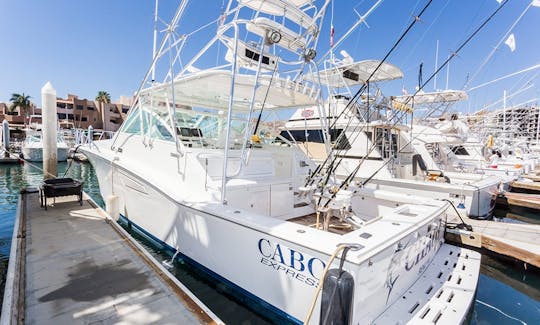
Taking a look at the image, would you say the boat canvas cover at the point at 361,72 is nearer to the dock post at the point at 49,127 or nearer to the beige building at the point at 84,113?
the dock post at the point at 49,127

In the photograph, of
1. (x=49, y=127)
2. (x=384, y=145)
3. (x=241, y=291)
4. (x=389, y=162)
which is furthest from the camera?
(x=384, y=145)

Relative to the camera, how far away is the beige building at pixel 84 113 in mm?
41281

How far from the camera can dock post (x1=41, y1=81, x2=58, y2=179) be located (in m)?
7.77

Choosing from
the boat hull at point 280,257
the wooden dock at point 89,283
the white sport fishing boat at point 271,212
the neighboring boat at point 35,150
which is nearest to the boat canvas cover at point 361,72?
the white sport fishing boat at point 271,212

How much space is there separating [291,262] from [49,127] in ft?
29.7

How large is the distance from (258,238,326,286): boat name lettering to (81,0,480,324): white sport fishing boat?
0.01 meters

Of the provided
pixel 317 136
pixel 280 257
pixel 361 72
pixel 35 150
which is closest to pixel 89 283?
pixel 280 257

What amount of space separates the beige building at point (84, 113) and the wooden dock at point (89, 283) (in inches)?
1763

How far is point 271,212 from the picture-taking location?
438 cm

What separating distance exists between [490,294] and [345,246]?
3.69 metres

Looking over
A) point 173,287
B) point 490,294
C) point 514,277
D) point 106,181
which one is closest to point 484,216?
point 514,277

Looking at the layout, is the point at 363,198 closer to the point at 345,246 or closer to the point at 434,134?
the point at 345,246

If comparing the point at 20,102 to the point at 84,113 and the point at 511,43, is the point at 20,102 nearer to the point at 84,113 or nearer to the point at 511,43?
the point at 84,113

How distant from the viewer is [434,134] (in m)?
10.9
